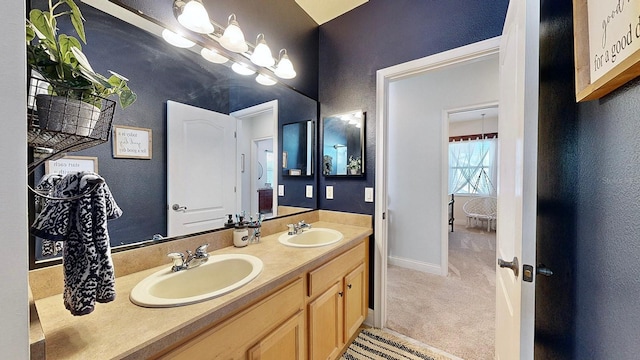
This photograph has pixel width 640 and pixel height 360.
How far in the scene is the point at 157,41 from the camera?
122 centimetres

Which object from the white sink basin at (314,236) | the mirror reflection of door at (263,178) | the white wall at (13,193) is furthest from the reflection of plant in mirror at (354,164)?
the white wall at (13,193)

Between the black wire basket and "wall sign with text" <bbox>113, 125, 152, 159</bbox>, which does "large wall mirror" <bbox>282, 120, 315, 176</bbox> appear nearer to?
"wall sign with text" <bbox>113, 125, 152, 159</bbox>

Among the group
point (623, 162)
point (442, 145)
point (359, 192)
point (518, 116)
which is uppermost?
point (442, 145)

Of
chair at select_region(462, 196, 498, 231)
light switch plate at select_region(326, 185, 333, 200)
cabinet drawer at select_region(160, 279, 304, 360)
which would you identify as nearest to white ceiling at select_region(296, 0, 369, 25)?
light switch plate at select_region(326, 185, 333, 200)

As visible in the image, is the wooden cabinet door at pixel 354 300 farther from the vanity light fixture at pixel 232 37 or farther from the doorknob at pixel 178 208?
the vanity light fixture at pixel 232 37

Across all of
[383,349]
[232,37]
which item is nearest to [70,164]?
[232,37]

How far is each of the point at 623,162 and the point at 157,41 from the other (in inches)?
71.7

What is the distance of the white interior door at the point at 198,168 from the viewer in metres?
1.28

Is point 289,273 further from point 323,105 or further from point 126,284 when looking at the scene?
point 323,105

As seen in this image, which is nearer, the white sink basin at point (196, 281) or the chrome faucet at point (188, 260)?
the white sink basin at point (196, 281)

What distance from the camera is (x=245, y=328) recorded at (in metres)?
0.92

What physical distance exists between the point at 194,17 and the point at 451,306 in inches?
118

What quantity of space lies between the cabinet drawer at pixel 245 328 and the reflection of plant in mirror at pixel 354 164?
1.15 metres

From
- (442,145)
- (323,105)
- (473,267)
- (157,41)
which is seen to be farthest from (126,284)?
(473,267)
